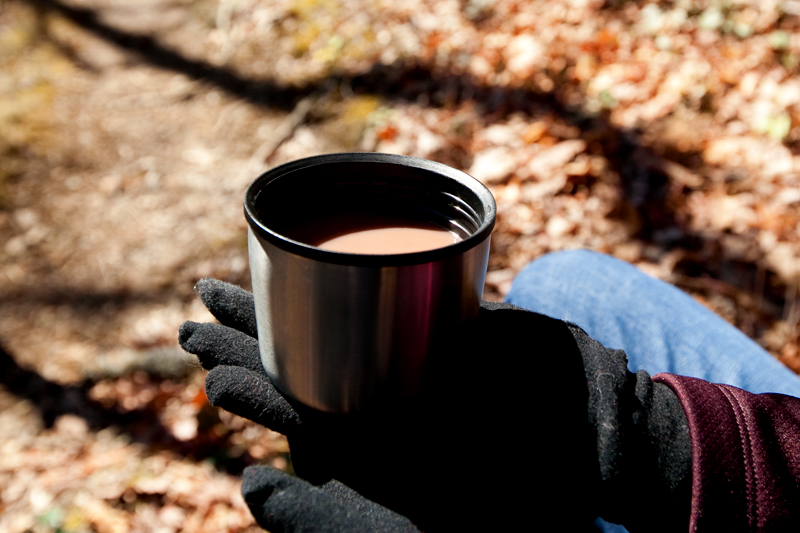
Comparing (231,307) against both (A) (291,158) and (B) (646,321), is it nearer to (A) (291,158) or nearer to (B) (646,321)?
(B) (646,321)

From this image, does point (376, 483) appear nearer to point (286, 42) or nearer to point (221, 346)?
point (221, 346)

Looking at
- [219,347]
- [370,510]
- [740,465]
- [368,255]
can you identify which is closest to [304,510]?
[370,510]

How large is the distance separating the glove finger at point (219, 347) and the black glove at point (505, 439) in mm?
62

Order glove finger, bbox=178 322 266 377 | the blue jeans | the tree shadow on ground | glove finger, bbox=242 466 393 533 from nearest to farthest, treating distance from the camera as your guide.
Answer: glove finger, bbox=242 466 393 533 → glove finger, bbox=178 322 266 377 → the blue jeans → the tree shadow on ground

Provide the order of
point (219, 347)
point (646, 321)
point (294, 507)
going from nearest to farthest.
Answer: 1. point (294, 507)
2. point (219, 347)
3. point (646, 321)

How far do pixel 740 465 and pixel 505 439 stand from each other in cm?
43

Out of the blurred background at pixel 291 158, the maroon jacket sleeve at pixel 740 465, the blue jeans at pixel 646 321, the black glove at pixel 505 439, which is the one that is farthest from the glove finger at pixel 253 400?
the blurred background at pixel 291 158

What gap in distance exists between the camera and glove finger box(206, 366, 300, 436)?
42.8 inches

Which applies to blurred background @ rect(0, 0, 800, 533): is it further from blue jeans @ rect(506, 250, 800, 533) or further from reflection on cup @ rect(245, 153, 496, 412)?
reflection on cup @ rect(245, 153, 496, 412)

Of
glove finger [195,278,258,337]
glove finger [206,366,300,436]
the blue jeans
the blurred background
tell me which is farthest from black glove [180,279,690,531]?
the blurred background

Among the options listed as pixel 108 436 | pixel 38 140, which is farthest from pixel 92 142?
pixel 108 436

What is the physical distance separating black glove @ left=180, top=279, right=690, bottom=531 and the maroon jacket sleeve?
0.04 m

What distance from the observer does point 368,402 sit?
3.16ft

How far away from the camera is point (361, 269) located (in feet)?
2.72
